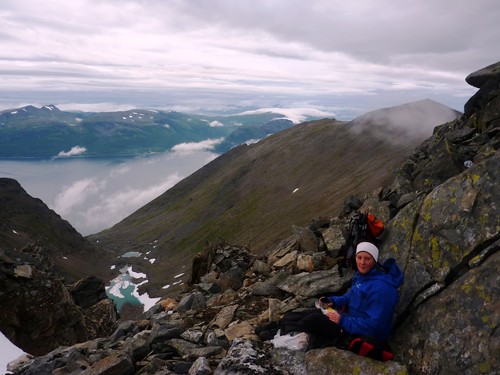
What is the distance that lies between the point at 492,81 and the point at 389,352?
15244mm

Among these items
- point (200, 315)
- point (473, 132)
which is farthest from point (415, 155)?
point (200, 315)

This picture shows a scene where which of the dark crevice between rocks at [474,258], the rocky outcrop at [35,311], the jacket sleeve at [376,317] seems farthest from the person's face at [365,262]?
the rocky outcrop at [35,311]

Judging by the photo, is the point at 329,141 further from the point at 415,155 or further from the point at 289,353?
the point at 289,353

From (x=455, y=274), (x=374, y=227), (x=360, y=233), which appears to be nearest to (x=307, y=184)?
(x=374, y=227)

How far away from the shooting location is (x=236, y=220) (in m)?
171

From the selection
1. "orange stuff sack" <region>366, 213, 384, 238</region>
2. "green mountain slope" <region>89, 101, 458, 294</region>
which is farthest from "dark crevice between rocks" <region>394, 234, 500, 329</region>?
"green mountain slope" <region>89, 101, 458, 294</region>

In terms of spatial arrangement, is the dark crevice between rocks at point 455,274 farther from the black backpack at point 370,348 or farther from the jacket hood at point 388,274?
the black backpack at point 370,348

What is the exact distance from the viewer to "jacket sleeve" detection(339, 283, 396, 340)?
9.49 m

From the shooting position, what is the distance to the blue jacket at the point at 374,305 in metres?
9.52

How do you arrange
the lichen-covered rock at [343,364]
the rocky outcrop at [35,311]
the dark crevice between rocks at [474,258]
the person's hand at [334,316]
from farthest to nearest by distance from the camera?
the rocky outcrop at [35,311] < the person's hand at [334,316] < the dark crevice between rocks at [474,258] < the lichen-covered rock at [343,364]

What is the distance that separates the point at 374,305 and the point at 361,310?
655 millimetres

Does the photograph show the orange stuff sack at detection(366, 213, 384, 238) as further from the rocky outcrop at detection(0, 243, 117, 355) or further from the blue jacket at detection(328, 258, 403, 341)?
→ the rocky outcrop at detection(0, 243, 117, 355)

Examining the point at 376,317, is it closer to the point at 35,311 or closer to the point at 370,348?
the point at 370,348

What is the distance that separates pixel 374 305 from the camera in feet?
31.4
